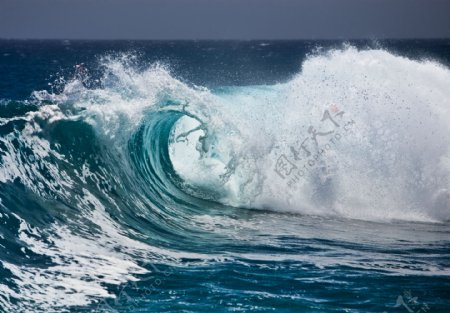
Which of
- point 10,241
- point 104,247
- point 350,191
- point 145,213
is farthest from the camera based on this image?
point 350,191

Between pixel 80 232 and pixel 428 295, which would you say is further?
pixel 80 232

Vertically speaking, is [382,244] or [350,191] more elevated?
[350,191]

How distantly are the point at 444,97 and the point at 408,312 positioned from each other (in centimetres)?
909

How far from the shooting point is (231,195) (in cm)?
1332

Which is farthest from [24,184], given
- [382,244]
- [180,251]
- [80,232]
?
[382,244]

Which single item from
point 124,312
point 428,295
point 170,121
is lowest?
point 124,312

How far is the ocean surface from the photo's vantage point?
7148mm

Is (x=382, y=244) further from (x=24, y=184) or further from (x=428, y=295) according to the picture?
(x=24, y=184)

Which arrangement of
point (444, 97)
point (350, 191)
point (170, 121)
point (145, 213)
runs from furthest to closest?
point (170, 121) < point (444, 97) < point (350, 191) < point (145, 213)

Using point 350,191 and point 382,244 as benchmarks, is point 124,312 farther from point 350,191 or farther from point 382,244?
point 350,191

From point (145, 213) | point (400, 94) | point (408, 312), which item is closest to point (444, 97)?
point (400, 94)

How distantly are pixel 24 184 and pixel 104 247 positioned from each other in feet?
6.81

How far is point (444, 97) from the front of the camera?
1443cm

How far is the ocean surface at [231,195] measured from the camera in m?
7.15
